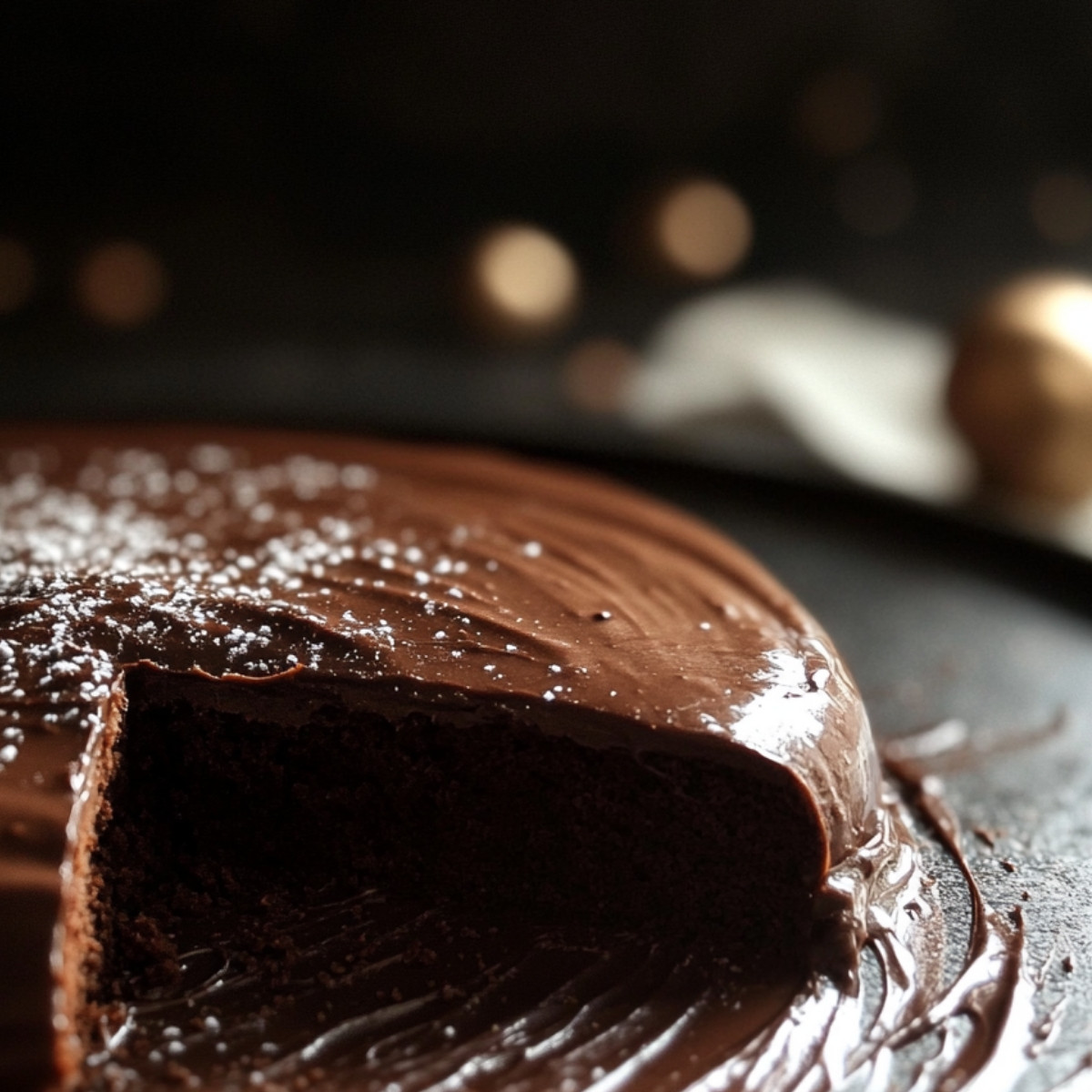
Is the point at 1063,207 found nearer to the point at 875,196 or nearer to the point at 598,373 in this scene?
the point at 875,196

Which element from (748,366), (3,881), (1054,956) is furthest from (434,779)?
(748,366)

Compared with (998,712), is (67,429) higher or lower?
higher

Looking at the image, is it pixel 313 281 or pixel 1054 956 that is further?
pixel 313 281

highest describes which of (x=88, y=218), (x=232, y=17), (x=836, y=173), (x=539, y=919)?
(x=232, y=17)

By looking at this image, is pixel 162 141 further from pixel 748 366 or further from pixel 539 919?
pixel 539 919

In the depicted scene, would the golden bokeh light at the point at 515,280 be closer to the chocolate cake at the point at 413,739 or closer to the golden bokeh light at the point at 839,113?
the golden bokeh light at the point at 839,113

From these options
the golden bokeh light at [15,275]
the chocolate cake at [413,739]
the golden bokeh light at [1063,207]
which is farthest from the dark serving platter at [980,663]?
the golden bokeh light at [15,275]
